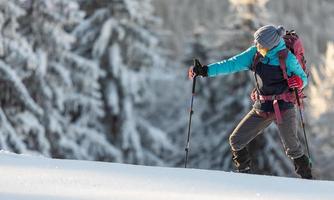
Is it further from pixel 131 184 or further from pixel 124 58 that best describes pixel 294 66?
pixel 124 58

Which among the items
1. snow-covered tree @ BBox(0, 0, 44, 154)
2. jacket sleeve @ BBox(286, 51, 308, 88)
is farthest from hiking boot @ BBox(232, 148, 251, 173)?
snow-covered tree @ BBox(0, 0, 44, 154)

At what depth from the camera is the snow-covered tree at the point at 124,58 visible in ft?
89.9

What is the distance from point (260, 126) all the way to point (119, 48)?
63.4ft

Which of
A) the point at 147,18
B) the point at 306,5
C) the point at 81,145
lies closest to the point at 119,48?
the point at 147,18

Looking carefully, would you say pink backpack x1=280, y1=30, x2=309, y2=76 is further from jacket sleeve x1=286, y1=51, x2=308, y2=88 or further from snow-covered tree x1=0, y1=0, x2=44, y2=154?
snow-covered tree x1=0, y1=0, x2=44, y2=154

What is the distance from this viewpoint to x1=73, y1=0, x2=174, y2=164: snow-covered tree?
1079 inches

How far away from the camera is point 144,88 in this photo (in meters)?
28.4

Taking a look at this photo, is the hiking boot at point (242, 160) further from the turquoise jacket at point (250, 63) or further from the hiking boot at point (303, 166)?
the turquoise jacket at point (250, 63)

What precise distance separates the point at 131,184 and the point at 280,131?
2.53 m

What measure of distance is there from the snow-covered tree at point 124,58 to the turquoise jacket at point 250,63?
61.8 ft

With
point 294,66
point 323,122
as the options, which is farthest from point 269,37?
point 323,122

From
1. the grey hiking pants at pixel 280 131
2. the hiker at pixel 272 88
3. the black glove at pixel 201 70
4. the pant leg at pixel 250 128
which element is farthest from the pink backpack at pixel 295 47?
the black glove at pixel 201 70

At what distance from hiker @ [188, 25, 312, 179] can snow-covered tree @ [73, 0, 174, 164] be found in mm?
18988

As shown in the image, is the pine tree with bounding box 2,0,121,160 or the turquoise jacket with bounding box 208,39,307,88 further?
the pine tree with bounding box 2,0,121,160
